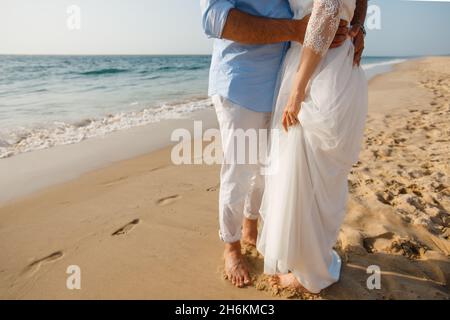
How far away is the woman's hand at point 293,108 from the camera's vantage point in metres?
1.72

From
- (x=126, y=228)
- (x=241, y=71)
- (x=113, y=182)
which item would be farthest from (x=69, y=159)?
(x=241, y=71)

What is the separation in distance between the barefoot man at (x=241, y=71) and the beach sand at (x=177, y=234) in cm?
39

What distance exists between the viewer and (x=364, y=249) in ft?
7.82

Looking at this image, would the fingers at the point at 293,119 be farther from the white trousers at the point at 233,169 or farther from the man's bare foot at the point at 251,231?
the man's bare foot at the point at 251,231

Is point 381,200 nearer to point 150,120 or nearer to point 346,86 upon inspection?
point 346,86

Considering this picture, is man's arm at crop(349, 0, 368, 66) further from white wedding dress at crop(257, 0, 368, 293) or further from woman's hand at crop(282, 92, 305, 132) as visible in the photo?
woman's hand at crop(282, 92, 305, 132)

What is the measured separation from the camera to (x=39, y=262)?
2289 millimetres

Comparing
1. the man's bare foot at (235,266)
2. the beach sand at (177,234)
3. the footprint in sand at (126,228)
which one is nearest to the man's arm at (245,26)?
the man's bare foot at (235,266)

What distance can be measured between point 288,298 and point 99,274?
43.1 inches

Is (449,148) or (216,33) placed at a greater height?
(216,33)

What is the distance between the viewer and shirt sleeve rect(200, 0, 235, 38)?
1.70 meters

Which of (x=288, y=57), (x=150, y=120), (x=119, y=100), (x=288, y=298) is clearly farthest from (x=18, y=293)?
(x=119, y=100)

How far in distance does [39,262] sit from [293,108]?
1.81 m

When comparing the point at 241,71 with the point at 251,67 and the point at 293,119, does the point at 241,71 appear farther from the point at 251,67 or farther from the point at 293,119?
the point at 293,119
